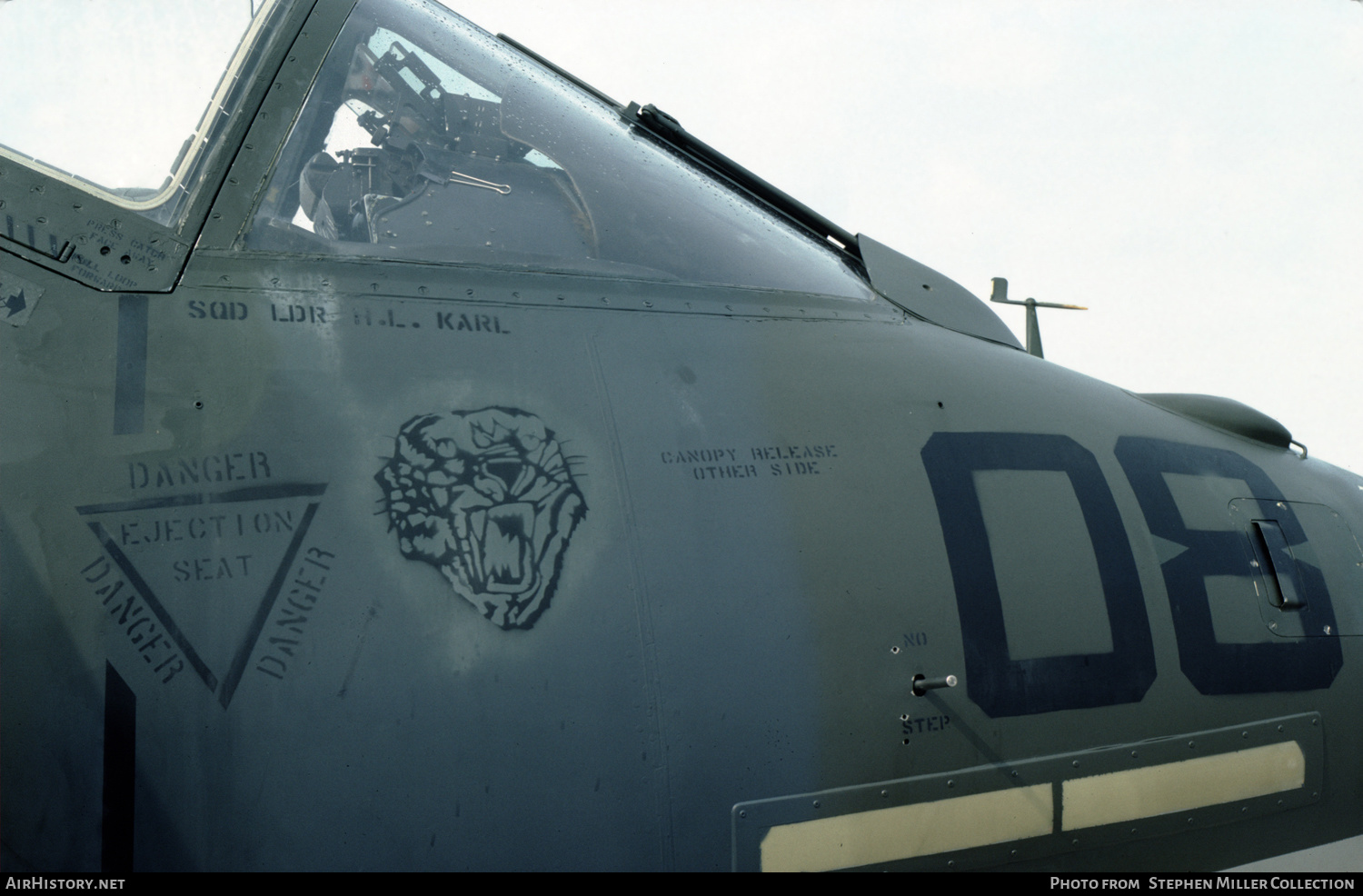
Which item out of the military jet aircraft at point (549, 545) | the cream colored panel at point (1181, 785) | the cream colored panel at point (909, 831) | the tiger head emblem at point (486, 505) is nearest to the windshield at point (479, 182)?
the military jet aircraft at point (549, 545)

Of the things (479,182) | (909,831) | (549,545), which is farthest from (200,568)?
(909,831)

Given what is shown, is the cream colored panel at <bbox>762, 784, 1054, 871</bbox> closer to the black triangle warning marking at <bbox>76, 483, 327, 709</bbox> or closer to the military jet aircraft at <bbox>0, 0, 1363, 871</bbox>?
the military jet aircraft at <bbox>0, 0, 1363, 871</bbox>

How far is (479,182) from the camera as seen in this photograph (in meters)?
2.57

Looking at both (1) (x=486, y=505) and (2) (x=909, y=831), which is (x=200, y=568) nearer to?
(1) (x=486, y=505)

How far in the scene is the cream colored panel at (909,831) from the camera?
2.09m

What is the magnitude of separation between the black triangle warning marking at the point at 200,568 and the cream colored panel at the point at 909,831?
112 centimetres

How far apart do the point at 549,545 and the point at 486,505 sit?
0.15m

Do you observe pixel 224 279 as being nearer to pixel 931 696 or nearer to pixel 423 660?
pixel 423 660

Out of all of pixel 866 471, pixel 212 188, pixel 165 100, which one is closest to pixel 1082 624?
pixel 866 471

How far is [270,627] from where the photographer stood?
6.01 feet

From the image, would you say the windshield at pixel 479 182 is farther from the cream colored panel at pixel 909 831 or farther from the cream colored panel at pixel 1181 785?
the cream colored panel at pixel 1181 785

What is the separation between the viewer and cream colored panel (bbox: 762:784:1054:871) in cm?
209

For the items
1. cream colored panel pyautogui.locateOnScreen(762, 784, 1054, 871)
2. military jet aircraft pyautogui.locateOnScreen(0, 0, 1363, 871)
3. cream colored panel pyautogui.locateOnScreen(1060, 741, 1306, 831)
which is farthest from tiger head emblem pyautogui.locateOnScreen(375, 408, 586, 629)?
cream colored panel pyautogui.locateOnScreen(1060, 741, 1306, 831)

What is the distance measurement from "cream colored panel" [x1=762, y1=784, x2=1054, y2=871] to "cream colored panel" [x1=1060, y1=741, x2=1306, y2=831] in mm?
120
